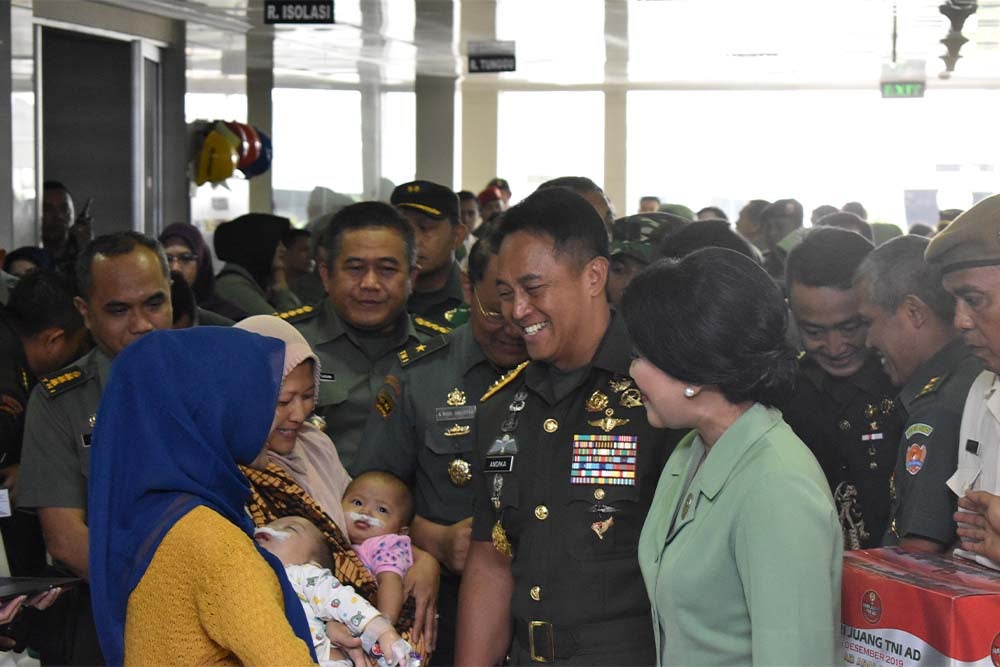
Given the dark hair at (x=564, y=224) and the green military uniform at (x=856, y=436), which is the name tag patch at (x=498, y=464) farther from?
the green military uniform at (x=856, y=436)

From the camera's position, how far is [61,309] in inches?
170

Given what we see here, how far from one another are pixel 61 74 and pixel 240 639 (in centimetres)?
958

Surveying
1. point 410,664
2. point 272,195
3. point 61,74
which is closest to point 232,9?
point 61,74

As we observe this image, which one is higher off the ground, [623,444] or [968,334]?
[968,334]

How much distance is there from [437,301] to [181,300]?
1.30 metres

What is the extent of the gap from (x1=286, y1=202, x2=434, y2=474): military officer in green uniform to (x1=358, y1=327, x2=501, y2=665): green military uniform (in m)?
0.38

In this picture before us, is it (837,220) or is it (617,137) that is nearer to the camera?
(837,220)

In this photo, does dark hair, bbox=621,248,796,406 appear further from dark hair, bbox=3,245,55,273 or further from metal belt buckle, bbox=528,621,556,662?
dark hair, bbox=3,245,55,273

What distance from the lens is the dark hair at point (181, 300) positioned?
14.5 ft

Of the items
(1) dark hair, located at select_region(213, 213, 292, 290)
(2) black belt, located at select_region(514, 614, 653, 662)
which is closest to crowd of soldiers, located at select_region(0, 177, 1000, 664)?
(2) black belt, located at select_region(514, 614, 653, 662)

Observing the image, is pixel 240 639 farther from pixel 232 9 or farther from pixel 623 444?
pixel 232 9

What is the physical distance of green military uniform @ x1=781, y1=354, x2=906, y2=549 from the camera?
3420mm

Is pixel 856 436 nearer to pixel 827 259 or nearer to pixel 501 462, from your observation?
pixel 827 259

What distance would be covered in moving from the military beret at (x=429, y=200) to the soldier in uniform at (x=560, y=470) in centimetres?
257
